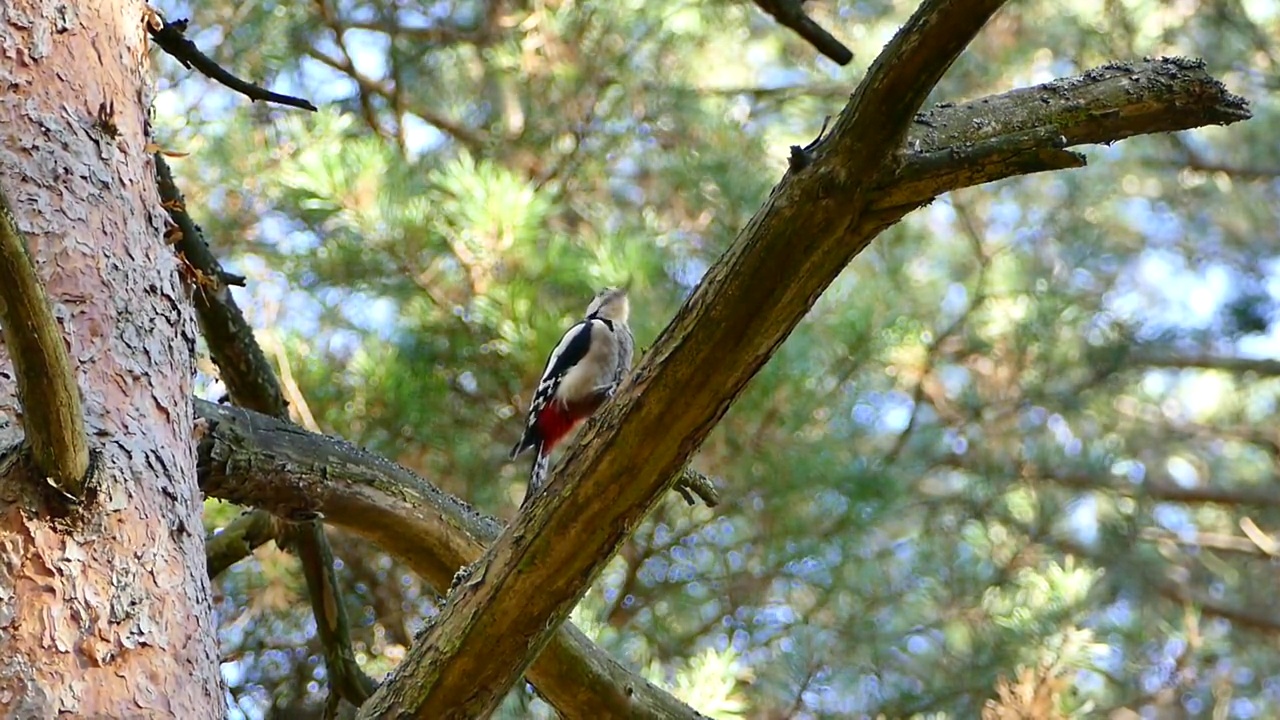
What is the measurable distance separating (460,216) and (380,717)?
2.25 meters

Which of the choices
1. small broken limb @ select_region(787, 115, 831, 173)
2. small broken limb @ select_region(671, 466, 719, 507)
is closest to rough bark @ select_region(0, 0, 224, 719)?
small broken limb @ select_region(671, 466, 719, 507)

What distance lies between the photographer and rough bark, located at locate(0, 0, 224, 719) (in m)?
1.43

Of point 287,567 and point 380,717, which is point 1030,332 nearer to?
point 287,567

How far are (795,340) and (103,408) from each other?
2784 millimetres

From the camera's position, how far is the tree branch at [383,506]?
2025 millimetres

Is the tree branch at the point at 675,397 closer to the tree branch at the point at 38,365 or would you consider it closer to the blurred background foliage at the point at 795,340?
the tree branch at the point at 38,365

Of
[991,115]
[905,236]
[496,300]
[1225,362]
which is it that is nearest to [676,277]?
[496,300]

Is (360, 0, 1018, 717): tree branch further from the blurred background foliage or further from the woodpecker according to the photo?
the woodpecker

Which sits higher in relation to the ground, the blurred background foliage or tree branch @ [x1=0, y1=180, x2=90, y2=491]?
the blurred background foliage

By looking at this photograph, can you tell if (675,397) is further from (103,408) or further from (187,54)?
(187,54)

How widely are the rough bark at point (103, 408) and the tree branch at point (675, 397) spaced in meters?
0.28

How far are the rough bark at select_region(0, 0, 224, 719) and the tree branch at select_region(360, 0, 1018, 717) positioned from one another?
0.92ft

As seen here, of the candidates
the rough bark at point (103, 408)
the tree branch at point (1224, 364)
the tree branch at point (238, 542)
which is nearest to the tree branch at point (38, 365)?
the rough bark at point (103, 408)

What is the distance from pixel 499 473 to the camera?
3.95 meters
